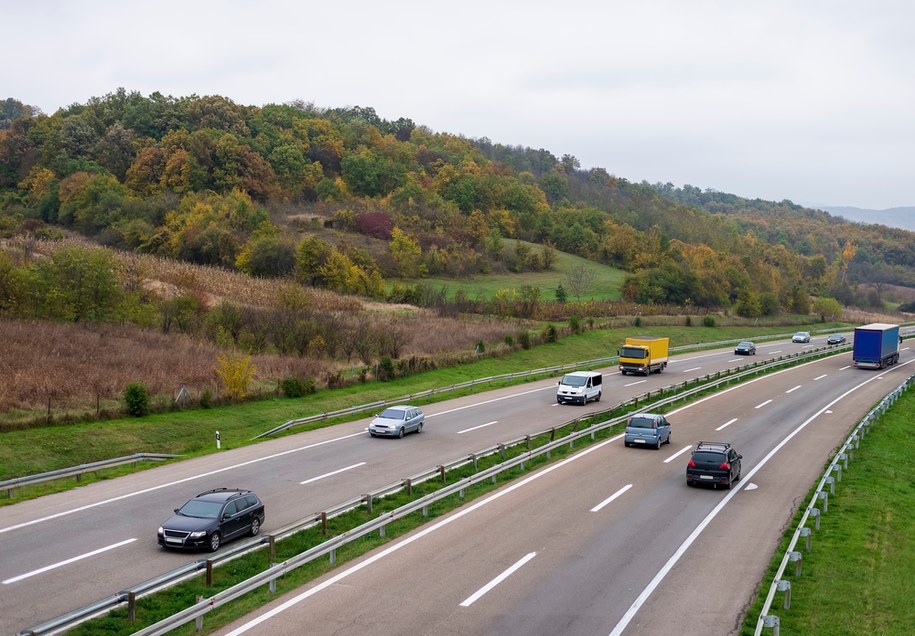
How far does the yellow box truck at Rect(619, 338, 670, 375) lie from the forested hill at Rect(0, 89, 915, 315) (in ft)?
123

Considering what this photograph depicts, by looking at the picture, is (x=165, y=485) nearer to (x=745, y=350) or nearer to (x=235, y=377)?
(x=235, y=377)

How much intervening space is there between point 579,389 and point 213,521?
28718 millimetres

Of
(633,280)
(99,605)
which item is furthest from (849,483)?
(633,280)

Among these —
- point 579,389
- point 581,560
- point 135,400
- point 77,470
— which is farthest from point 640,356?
point 77,470

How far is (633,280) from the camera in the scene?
117750 millimetres

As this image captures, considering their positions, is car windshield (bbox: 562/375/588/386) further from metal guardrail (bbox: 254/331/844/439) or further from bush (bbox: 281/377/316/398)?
bush (bbox: 281/377/316/398)

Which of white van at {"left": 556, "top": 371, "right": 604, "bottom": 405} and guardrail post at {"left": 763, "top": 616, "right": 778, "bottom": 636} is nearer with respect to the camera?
guardrail post at {"left": 763, "top": 616, "right": 778, "bottom": 636}

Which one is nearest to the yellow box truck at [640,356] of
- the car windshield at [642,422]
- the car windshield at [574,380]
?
the car windshield at [574,380]

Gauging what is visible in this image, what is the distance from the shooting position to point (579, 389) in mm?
46094

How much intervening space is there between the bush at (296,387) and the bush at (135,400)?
29.7 ft

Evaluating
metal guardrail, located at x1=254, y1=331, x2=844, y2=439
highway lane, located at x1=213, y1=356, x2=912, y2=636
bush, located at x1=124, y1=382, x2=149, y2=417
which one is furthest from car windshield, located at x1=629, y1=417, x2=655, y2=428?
bush, located at x1=124, y1=382, x2=149, y2=417

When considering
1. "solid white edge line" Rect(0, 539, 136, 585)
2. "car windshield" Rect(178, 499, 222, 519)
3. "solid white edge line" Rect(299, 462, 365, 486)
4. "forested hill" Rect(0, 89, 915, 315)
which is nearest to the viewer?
"solid white edge line" Rect(0, 539, 136, 585)

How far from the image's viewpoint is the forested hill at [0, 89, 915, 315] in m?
109

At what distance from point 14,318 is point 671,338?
205ft
